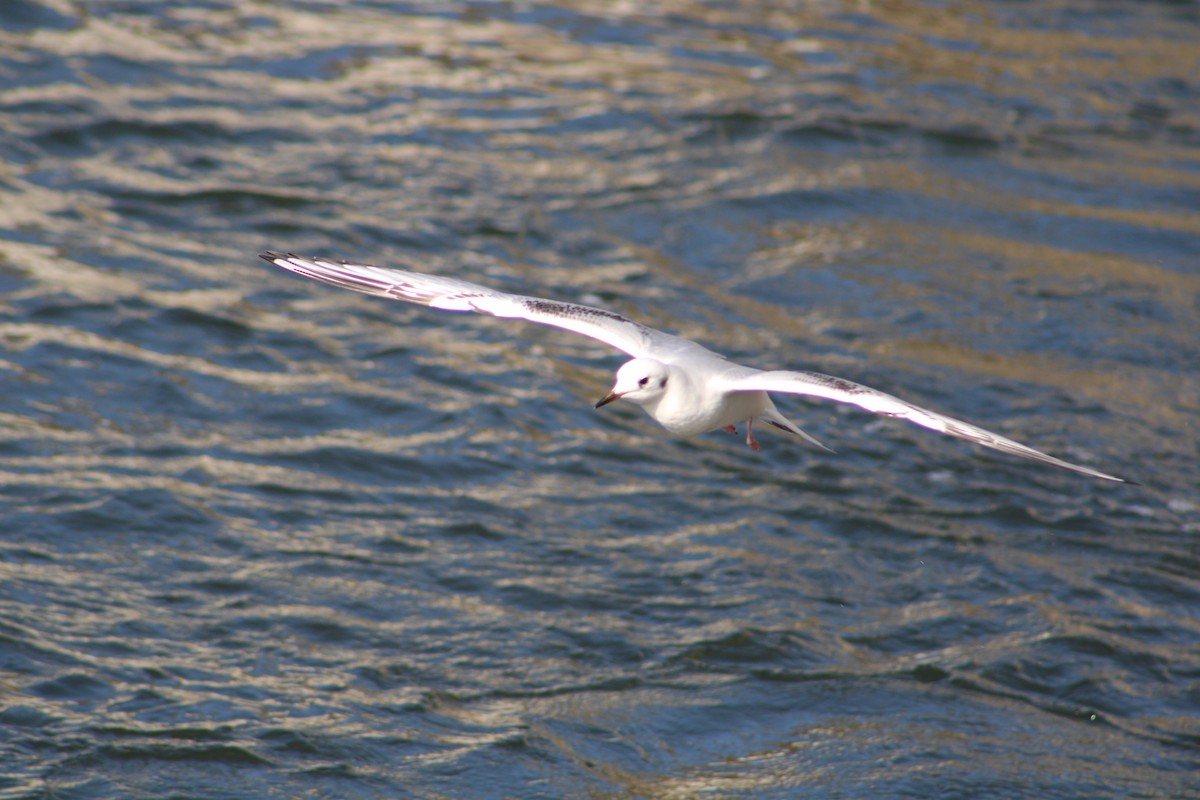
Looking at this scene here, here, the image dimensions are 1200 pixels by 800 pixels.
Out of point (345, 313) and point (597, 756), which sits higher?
point (345, 313)

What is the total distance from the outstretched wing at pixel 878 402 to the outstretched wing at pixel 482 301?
74cm

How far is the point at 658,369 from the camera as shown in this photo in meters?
7.01

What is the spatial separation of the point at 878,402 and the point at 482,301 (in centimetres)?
211

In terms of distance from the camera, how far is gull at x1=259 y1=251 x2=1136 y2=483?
21.9 feet

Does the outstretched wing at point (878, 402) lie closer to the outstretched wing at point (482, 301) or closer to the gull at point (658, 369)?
the gull at point (658, 369)

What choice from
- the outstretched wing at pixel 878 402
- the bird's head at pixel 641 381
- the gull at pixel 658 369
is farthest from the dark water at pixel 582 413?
the outstretched wing at pixel 878 402

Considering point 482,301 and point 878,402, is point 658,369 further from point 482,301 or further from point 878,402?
point 878,402

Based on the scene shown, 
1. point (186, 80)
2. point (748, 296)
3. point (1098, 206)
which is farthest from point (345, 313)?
point (1098, 206)

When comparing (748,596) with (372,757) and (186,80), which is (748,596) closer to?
(372,757)

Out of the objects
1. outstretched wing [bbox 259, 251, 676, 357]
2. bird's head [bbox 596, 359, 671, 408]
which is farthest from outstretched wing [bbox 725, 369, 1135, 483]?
outstretched wing [bbox 259, 251, 676, 357]

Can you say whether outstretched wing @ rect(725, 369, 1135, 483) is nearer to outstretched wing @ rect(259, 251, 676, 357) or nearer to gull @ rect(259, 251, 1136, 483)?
gull @ rect(259, 251, 1136, 483)

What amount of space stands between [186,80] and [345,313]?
14.0ft

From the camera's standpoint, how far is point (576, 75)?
16.2m

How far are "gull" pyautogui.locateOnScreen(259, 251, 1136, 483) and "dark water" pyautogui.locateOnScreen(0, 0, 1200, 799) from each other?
175 centimetres
